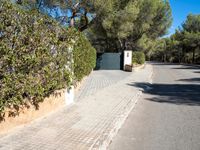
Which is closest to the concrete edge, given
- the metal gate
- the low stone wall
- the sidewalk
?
the sidewalk

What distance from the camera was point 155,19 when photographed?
38938 millimetres

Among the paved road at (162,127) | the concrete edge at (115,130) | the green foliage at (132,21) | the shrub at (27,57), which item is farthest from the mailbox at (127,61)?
the shrub at (27,57)

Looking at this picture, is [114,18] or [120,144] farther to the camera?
[114,18]

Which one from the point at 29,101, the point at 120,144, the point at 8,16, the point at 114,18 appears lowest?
the point at 120,144

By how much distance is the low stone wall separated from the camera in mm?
5836

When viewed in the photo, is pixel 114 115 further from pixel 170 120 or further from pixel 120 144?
pixel 120 144

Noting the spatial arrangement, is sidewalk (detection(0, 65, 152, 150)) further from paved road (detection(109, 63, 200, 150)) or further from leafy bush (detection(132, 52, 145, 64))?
leafy bush (detection(132, 52, 145, 64))

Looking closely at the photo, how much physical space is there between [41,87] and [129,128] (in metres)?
2.53

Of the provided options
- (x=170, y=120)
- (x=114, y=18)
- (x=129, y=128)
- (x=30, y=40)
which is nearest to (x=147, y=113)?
(x=170, y=120)

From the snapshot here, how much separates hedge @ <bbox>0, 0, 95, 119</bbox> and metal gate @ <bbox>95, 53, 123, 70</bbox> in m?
20.3

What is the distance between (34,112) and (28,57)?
5.16ft

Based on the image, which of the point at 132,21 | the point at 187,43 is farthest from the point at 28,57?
the point at 187,43

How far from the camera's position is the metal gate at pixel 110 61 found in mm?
28562

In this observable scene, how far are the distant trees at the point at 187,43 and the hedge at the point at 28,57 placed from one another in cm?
5166
